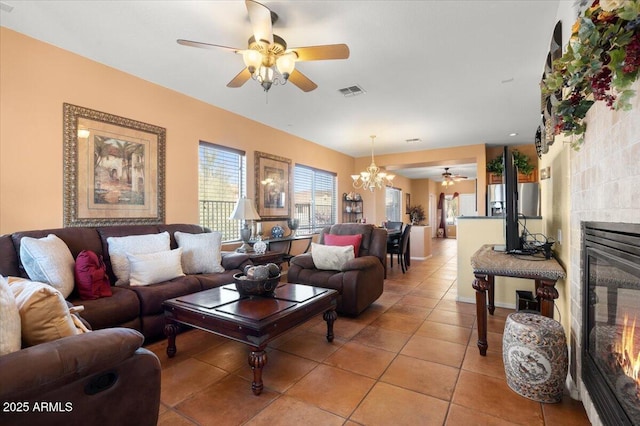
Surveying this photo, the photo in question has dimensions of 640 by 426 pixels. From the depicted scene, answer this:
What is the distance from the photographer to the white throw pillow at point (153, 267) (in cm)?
283

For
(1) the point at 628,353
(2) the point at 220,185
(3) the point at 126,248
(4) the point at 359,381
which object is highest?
(2) the point at 220,185

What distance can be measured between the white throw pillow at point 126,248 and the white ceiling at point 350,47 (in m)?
1.88

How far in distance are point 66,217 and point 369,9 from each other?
134 inches

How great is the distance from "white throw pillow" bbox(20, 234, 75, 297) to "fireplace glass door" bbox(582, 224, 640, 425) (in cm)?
341

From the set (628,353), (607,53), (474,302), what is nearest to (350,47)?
(607,53)

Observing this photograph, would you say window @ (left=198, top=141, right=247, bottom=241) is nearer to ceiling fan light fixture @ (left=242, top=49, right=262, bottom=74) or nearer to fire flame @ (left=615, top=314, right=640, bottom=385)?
ceiling fan light fixture @ (left=242, top=49, right=262, bottom=74)

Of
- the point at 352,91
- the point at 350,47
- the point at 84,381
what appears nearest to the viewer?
the point at 84,381

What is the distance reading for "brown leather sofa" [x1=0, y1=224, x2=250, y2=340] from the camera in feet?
7.64

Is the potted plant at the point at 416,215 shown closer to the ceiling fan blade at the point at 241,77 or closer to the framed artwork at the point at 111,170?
the framed artwork at the point at 111,170

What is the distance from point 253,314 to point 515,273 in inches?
77.8

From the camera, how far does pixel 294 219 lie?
18.7 feet

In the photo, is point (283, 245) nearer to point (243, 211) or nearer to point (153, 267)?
point (243, 211)

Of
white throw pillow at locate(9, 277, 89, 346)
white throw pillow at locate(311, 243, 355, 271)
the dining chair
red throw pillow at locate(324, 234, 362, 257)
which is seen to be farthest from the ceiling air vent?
white throw pillow at locate(9, 277, 89, 346)

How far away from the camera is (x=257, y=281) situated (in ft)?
7.84
